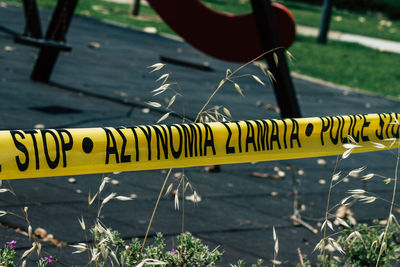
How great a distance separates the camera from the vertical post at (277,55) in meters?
5.04

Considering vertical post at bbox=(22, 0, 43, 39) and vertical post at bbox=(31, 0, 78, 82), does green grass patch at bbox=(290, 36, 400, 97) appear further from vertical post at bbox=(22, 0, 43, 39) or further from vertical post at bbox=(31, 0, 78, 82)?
vertical post at bbox=(22, 0, 43, 39)

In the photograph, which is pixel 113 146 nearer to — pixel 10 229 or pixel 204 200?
pixel 10 229

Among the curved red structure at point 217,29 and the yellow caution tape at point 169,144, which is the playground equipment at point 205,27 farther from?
the yellow caution tape at point 169,144

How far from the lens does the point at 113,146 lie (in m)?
2.18

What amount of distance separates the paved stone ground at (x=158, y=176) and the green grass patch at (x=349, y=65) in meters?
1.07

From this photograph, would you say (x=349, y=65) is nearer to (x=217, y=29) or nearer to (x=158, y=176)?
(x=217, y=29)

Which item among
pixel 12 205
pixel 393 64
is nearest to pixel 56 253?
pixel 12 205

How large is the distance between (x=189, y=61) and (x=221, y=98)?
273 centimetres

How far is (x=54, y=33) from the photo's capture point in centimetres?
700

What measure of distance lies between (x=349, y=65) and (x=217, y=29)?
6.53m

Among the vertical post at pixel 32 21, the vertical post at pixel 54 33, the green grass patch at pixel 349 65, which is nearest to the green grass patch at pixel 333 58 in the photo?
the green grass patch at pixel 349 65

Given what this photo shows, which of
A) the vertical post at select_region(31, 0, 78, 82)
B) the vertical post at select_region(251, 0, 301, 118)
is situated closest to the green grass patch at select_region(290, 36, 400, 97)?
the vertical post at select_region(31, 0, 78, 82)

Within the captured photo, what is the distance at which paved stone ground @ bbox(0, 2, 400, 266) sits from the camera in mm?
3725

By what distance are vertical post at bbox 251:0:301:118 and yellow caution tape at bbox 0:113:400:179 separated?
7.19ft
